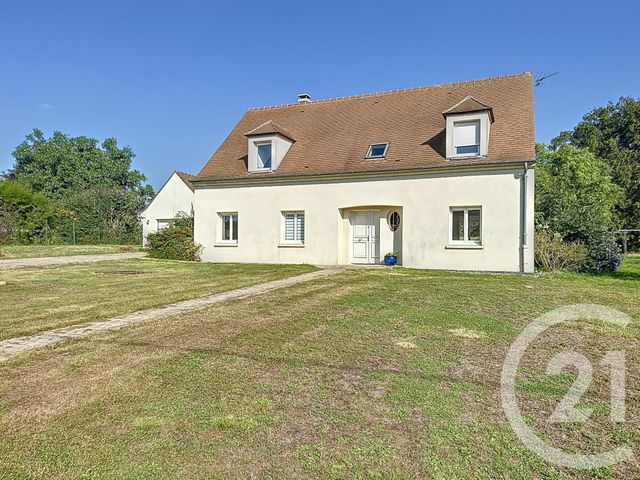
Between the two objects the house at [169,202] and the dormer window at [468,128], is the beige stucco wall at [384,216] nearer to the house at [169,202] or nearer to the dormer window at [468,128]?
the dormer window at [468,128]

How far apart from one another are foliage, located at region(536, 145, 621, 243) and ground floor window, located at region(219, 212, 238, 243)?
1164 cm

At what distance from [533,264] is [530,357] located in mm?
9789

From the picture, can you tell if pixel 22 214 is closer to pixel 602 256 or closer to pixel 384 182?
pixel 384 182

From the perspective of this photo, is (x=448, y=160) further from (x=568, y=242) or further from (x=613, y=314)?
(x=613, y=314)

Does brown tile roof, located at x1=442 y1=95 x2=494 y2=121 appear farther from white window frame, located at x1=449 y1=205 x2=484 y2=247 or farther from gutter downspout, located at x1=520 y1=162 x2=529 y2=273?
white window frame, located at x1=449 y1=205 x2=484 y2=247

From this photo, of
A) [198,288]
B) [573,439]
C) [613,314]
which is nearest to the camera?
[573,439]

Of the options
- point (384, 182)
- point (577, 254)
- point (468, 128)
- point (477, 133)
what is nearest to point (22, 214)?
point (384, 182)

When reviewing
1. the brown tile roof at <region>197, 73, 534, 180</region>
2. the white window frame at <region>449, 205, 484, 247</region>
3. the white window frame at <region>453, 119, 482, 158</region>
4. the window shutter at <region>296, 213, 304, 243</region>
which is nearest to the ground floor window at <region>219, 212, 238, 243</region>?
the brown tile roof at <region>197, 73, 534, 180</region>

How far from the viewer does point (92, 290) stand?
9195 mm

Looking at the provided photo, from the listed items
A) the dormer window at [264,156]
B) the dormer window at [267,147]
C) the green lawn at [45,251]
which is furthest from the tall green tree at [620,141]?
the green lawn at [45,251]

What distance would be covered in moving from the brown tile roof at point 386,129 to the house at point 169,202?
794cm

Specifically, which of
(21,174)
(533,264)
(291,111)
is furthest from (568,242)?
(21,174)

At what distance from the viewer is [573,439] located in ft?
9.09

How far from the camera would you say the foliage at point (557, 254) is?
13.3 meters
